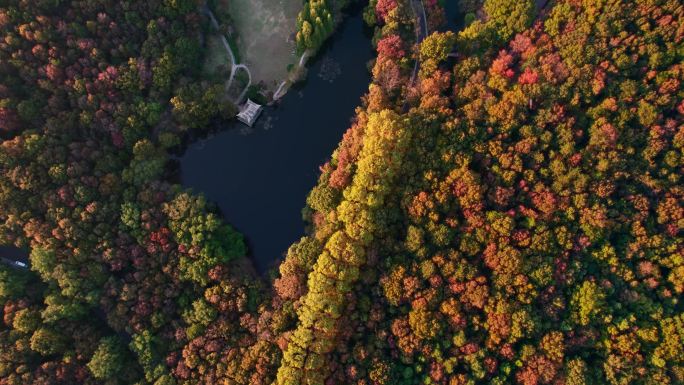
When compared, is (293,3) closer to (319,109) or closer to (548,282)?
(319,109)

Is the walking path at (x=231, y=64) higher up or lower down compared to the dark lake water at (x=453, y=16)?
lower down

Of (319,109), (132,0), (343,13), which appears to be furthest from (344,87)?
(132,0)

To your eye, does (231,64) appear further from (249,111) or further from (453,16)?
(453,16)

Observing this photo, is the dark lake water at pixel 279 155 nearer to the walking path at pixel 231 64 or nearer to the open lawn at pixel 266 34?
the open lawn at pixel 266 34

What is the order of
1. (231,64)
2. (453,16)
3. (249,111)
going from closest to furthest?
(249,111)
(231,64)
(453,16)

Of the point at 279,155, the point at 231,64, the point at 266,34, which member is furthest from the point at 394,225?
the point at 266,34

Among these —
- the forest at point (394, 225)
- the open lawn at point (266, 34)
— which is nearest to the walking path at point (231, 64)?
the open lawn at point (266, 34)
